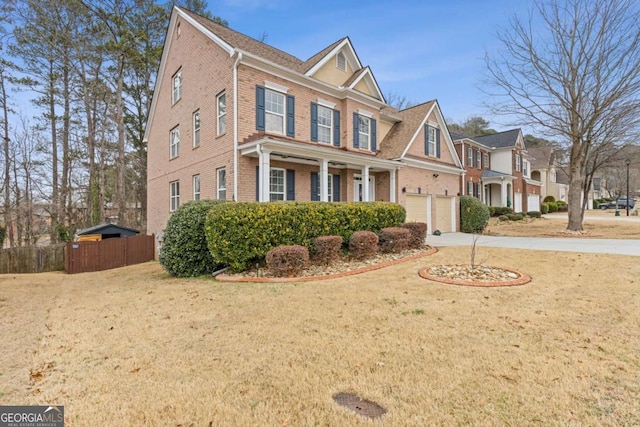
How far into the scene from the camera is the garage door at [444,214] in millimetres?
17712

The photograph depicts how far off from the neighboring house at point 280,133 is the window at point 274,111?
39 millimetres

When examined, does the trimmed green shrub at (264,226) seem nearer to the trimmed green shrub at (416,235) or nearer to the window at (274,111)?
the trimmed green shrub at (416,235)

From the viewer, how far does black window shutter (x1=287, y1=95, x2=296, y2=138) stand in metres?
12.0

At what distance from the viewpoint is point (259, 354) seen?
351 cm

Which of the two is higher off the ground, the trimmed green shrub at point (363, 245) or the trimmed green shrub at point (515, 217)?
the trimmed green shrub at point (515, 217)

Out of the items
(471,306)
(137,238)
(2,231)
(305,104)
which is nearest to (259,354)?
(471,306)

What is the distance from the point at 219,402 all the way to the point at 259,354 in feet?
2.98

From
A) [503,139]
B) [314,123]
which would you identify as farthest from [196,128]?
[503,139]

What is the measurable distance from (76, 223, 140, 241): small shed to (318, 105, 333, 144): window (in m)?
11.9

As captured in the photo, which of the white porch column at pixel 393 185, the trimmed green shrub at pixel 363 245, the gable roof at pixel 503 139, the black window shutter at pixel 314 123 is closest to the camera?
the trimmed green shrub at pixel 363 245

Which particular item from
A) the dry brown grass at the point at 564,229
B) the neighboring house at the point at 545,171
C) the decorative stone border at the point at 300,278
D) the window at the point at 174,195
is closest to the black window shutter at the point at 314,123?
the decorative stone border at the point at 300,278

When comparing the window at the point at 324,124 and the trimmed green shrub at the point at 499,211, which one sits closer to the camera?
the window at the point at 324,124

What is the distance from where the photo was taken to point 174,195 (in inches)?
626

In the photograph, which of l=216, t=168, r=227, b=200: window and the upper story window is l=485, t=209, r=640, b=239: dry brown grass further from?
l=216, t=168, r=227, b=200: window
